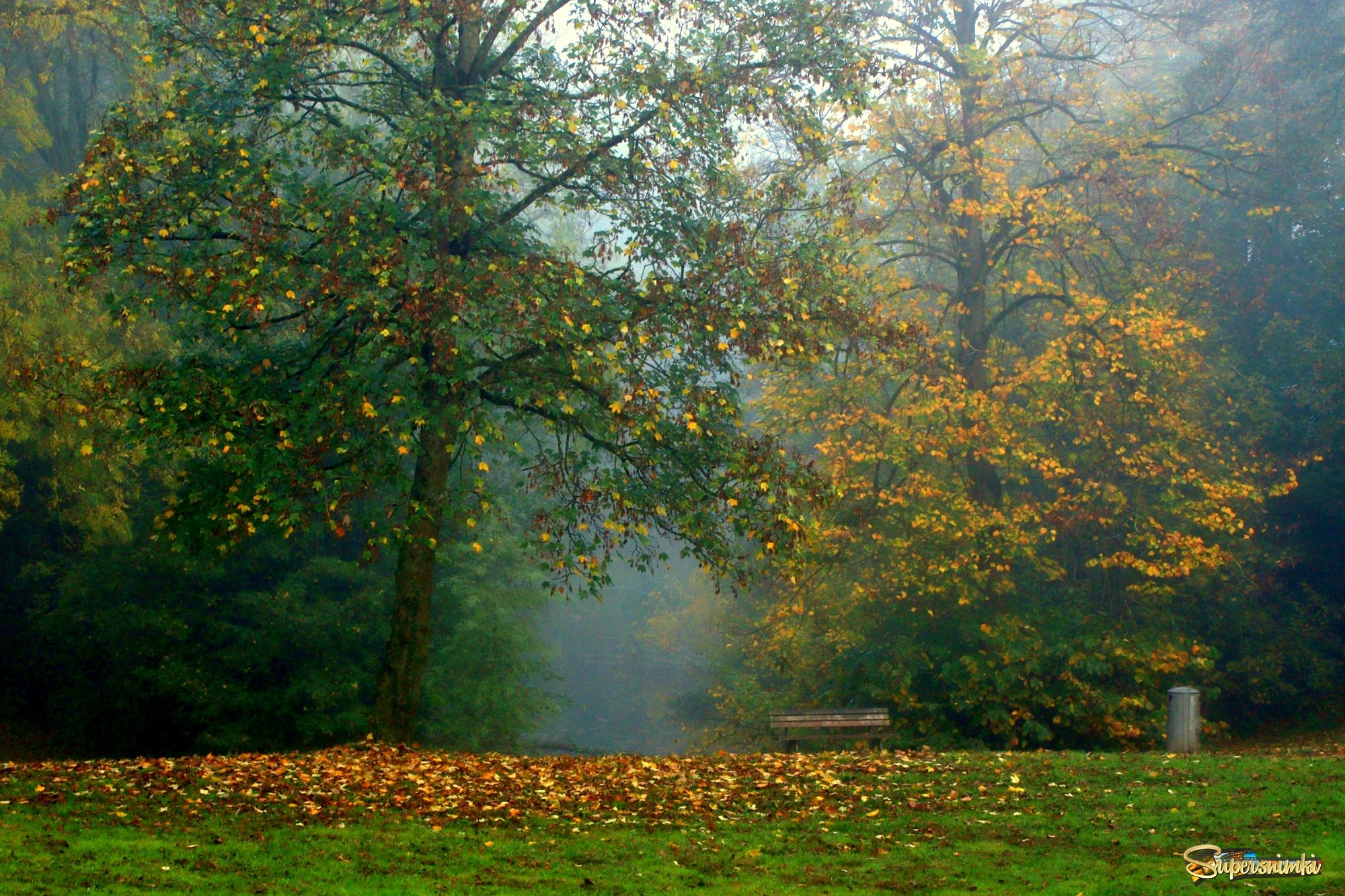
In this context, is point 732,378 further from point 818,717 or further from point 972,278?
point 972,278

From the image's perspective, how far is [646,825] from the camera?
8195 mm

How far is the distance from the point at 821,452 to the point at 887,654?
3.62 meters

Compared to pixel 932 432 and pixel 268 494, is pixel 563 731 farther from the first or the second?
pixel 268 494

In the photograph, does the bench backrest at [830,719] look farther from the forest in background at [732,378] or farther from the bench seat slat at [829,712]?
the forest in background at [732,378]

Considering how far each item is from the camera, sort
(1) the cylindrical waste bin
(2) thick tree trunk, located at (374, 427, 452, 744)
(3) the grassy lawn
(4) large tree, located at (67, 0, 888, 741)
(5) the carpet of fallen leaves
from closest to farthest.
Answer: (3) the grassy lawn → (5) the carpet of fallen leaves → (4) large tree, located at (67, 0, 888, 741) → (2) thick tree trunk, located at (374, 427, 452, 744) → (1) the cylindrical waste bin

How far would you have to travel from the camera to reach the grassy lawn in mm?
6453

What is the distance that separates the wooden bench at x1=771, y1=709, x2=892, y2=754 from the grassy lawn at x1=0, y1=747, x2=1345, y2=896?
3.09 metres

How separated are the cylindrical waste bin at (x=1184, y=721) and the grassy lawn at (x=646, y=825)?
1.90m

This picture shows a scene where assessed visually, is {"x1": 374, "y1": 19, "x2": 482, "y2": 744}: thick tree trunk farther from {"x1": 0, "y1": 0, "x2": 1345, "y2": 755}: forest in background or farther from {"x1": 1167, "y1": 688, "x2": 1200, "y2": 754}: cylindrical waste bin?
{"x1": 1167, "y1": 688, "x2": 1200, "y2": 754}: cylindrical waste bin

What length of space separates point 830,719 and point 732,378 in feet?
18.0

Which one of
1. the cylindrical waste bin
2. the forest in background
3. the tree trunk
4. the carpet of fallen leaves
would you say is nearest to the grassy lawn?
the carpet of fallen leaves

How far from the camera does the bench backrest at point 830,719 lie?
14164 millimetres

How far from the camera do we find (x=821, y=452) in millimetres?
17672

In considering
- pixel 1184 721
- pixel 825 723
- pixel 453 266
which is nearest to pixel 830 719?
pixel 825 723
